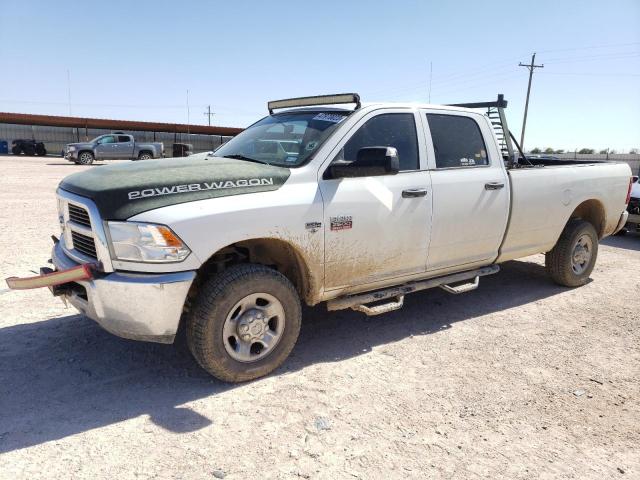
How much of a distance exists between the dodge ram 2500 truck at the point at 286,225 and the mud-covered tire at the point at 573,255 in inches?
29.8

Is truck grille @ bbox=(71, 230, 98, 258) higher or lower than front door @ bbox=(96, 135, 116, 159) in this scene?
higher

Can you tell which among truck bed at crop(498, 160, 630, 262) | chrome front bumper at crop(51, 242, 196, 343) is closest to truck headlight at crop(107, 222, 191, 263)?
chrome front bumper at crop(51, 242, 196, 343)

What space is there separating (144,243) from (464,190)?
2.82m

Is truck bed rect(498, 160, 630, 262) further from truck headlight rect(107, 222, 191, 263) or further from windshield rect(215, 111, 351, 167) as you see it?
truck headlight rect(107, 222, 191, 263)

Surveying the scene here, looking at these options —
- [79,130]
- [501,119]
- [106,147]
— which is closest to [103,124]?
[79,130]

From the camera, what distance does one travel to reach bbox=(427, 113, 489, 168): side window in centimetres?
450

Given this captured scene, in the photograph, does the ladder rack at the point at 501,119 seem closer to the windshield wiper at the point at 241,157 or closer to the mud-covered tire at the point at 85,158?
the windshield wiper at the point at 241,157

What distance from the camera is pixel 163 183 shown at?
3219mm

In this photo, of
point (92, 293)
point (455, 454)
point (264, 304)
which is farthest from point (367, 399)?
point (92, 293)

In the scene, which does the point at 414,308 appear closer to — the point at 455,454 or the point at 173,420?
the point at 455,454

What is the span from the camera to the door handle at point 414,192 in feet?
13.4

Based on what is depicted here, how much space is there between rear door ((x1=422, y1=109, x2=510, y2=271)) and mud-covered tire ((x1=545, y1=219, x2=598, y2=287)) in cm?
131

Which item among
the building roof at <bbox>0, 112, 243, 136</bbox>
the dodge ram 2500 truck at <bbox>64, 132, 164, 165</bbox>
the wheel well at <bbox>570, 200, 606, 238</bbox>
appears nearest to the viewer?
the wheel well at <bbox>570, 200, 606, 238</bbox>

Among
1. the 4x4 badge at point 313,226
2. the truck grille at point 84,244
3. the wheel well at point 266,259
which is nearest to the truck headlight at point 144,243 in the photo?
the truck grille at point 84,244
